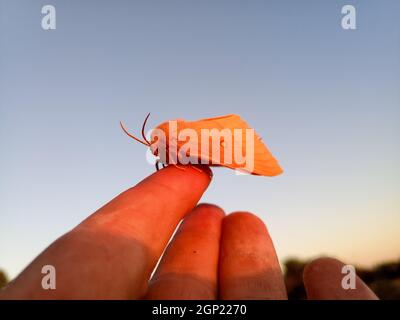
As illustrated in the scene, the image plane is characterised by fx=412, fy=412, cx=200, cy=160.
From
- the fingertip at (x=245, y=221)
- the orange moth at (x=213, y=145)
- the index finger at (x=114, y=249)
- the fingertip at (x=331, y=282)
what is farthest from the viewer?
the orange moth at (x=213, y=145)

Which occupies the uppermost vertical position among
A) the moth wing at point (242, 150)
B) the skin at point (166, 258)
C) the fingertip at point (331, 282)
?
the moth wing at point (242, 150)

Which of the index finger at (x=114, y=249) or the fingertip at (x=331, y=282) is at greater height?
the index finger at (x=114, y=249)

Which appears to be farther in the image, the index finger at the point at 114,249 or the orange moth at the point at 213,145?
the orange moth at the point at 213,145

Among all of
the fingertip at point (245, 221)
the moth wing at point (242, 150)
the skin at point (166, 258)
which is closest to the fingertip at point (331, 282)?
the skin at point (166, 258)

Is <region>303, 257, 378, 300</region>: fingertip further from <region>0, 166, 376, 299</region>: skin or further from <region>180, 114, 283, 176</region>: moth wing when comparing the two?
<region>180, 114, 283, 176</region>: moth wing

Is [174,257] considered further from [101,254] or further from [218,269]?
[101,254]

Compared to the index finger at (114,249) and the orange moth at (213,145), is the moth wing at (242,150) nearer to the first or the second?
the orange moth at (213,145)

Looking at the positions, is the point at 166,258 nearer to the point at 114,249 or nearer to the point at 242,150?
the point at 114,249

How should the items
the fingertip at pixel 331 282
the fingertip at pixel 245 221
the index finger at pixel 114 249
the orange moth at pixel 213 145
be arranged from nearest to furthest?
1. the index finger at pixel 114 249
2. the fingertip at pixel 331 282
3. the fingertip at pixel 245 221
4. the orange moth at pixel 213 145
